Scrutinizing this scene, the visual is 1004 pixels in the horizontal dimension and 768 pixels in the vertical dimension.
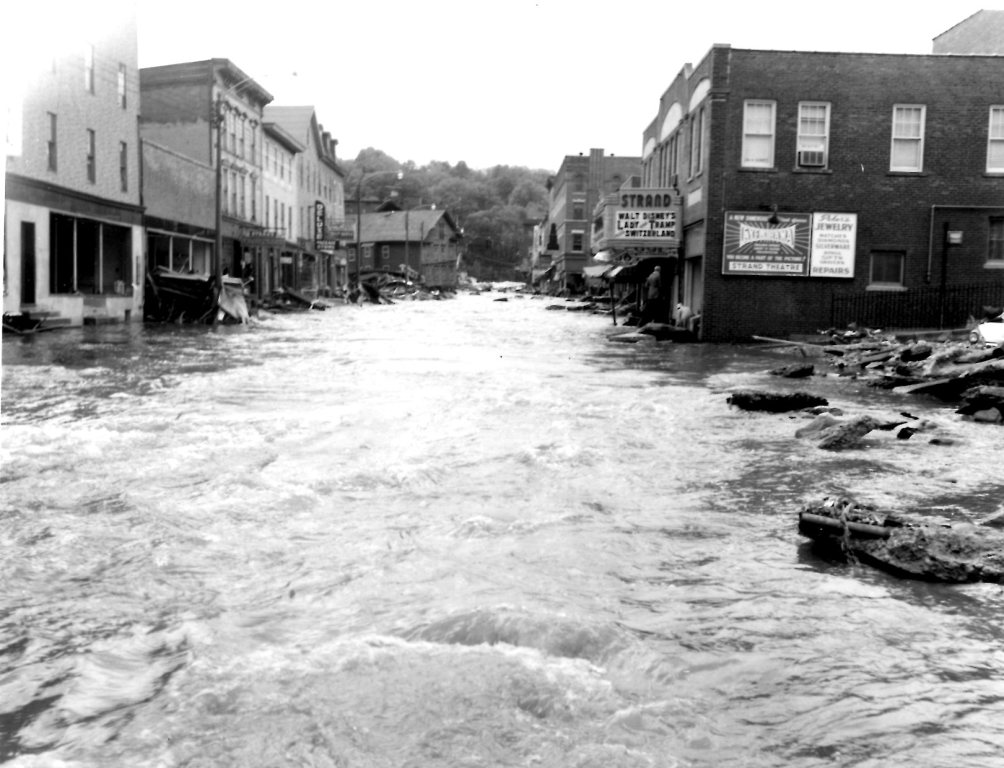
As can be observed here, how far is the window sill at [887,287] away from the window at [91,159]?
2500 centimetres

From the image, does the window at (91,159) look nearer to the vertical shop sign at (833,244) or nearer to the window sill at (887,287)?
the vertical shop sign at (833,244)

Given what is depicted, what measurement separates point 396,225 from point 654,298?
→ 86.9 m

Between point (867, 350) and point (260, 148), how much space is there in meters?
45.9

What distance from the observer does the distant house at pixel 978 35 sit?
139ft

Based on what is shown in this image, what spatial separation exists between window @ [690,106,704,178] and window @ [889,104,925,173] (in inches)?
209

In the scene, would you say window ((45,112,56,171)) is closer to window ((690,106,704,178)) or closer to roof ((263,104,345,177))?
window ((690,106,704,178))

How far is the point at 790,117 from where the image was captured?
29.7 m

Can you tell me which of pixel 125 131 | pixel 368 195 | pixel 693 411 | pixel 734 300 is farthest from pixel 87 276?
pixel 368 195

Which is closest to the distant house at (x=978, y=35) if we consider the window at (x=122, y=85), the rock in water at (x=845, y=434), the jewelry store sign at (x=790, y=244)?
the jewelry store sign at (x=790, y=244)

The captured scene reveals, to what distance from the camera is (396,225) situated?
12400 cm

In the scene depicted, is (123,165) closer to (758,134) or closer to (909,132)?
(758,134)

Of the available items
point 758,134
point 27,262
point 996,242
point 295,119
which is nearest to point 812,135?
point 758,134

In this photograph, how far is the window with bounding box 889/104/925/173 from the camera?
29.6 m

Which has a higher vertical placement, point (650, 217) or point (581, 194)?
point (581, 194)
